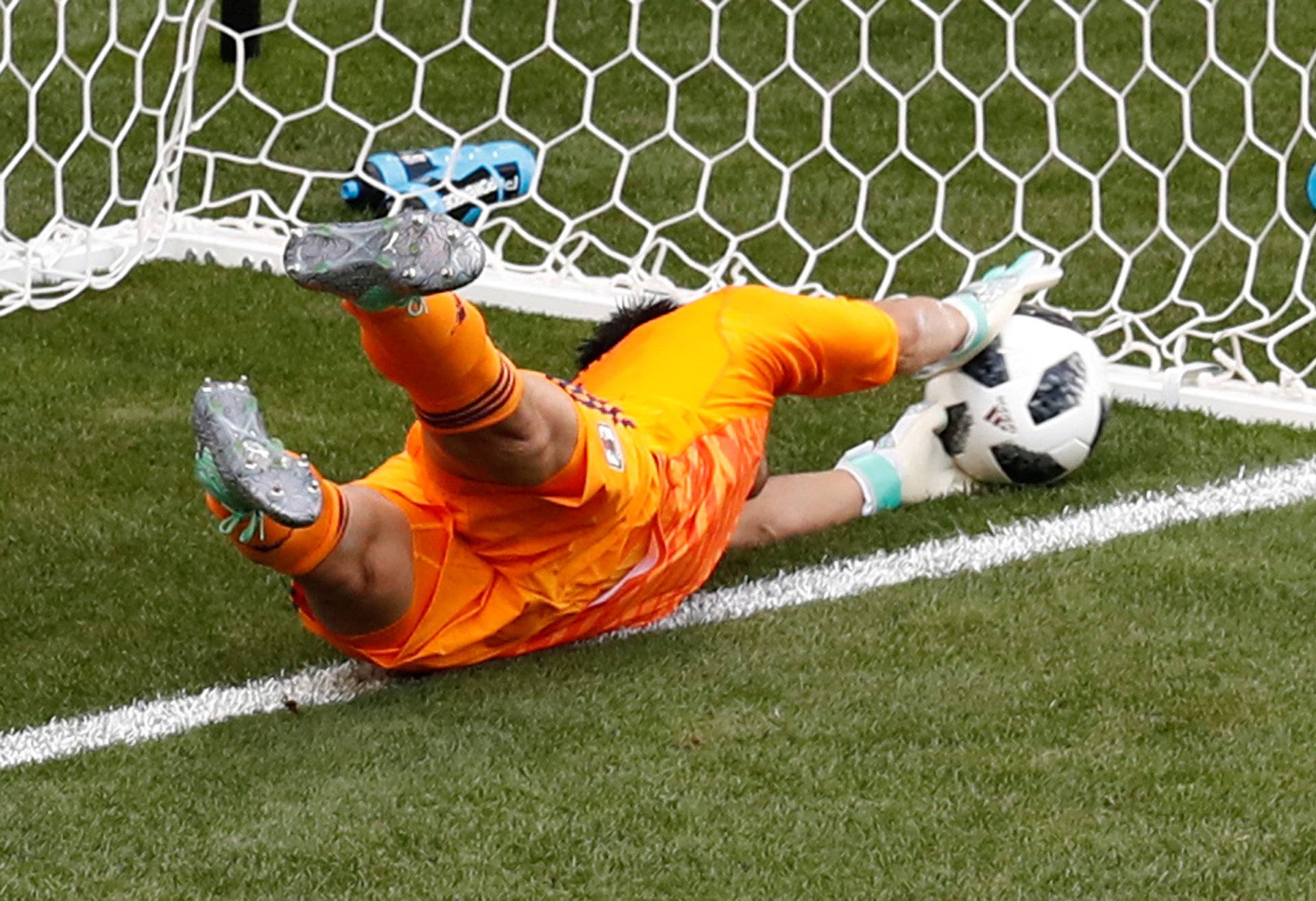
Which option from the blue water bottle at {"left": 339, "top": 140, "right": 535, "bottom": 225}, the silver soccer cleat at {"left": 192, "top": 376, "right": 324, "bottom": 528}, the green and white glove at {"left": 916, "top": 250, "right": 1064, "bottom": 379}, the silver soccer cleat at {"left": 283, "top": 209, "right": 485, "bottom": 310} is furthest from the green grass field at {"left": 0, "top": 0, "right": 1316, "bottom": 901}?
the silver soccer cleat at {"left": 283, "top": 209, "right": 485, "bottom": 310}

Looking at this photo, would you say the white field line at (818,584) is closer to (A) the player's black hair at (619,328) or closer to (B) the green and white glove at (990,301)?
(B) the green and white glove at (990,301)

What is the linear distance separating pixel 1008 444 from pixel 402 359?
143 cm

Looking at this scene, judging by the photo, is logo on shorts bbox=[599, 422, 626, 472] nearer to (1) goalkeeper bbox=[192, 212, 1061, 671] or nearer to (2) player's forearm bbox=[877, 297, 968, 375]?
(1) goalkeeper bbox=[192, 212, 1061, 671]

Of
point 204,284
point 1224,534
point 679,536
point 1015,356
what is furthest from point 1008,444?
point 204,284

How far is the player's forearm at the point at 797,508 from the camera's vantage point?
393 cm

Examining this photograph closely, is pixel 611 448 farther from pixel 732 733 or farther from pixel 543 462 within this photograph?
pixel 732 733

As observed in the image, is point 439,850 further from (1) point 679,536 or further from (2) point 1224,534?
(2) point 1224,534

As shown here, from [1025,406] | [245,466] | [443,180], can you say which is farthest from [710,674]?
[443,180]

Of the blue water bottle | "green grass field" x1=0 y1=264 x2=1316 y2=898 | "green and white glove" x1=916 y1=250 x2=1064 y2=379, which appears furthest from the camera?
the blue water bottle

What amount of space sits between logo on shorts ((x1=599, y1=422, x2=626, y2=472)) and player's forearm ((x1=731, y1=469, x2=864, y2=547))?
62cm

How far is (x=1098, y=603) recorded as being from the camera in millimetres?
3564

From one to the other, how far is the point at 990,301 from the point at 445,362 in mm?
1435

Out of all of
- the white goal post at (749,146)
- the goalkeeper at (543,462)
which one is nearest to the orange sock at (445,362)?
the goalkeeper at (543,462)

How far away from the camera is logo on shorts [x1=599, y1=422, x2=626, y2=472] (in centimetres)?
329
